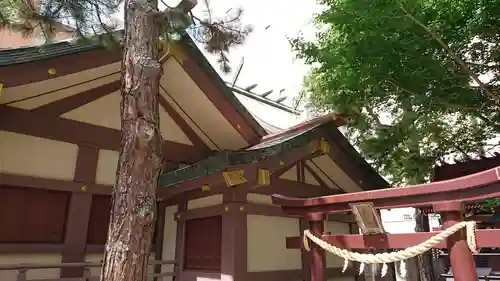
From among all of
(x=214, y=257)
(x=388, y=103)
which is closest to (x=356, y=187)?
(x=388, y=103)

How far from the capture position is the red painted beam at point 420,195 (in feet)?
8.97

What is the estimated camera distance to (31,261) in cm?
471

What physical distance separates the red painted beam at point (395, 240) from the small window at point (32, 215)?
12.1ft

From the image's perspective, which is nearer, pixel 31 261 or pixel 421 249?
pixel 421 249

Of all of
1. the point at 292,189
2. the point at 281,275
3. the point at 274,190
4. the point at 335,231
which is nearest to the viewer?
the point at 281,275

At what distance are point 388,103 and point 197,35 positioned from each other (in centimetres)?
553

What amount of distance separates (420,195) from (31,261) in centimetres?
481

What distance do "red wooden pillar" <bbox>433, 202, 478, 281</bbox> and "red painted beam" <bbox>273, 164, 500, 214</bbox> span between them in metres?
0.08

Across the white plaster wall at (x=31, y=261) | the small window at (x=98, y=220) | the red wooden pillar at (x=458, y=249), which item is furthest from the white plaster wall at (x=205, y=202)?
the red wooden pillar at (x=458, y=249)

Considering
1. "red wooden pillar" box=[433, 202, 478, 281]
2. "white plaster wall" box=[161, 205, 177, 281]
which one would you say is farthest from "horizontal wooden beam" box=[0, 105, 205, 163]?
"red wooden pillar" box=[433, 202, 478, 281]

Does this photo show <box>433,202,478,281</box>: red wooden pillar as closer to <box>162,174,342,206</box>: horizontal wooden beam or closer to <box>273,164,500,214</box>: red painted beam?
<box>273,164,500,214</box>: red painted beam

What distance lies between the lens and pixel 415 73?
633 cm

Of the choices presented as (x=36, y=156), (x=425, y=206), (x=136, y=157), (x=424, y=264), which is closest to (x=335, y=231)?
(x=425, y=206)

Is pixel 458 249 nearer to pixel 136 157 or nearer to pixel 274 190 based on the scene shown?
pixel 136 157
